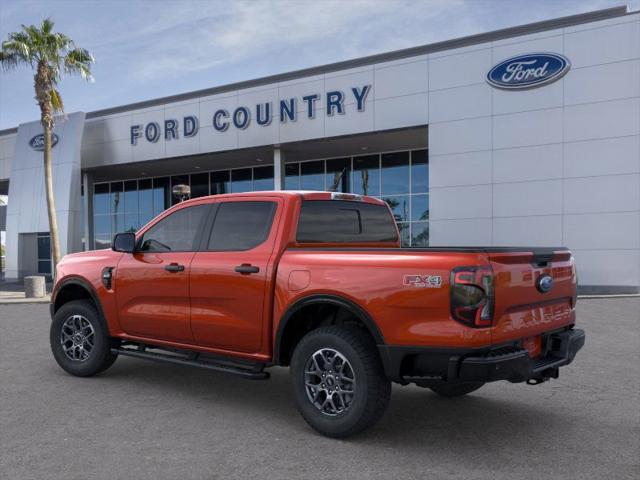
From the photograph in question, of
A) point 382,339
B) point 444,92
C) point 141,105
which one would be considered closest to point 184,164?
point 141,105

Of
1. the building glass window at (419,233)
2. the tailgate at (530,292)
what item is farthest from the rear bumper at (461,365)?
the building glass window at (419,233)

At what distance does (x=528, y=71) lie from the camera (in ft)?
56.1

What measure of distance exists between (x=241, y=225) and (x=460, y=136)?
14.4 m

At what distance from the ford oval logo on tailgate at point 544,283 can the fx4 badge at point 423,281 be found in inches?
33.6

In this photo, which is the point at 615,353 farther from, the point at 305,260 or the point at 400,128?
the point at 400,128

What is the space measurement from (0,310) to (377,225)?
39.8 feet

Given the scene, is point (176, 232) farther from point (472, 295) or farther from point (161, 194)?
point (161, 194)

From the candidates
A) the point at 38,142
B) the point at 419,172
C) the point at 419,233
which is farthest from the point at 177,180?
the point at 419,233

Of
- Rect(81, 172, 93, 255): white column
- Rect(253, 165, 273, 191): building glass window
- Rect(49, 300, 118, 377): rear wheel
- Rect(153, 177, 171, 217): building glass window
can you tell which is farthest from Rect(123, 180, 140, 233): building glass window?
Rect(49, 300, 118, 377): rear wheel

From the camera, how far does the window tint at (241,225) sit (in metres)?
4.77

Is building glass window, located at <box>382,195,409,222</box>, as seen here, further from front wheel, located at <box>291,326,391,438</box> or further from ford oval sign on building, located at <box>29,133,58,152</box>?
front wheel, located at <box>291,326,391,438</box>

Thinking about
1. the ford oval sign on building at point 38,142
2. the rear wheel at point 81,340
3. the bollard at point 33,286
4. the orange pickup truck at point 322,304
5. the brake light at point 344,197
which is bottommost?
the bollard at point 33,286

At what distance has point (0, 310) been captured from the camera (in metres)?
13.9

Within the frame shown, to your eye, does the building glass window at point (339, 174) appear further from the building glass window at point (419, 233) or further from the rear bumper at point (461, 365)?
the rear bumper at point (461, 365)
